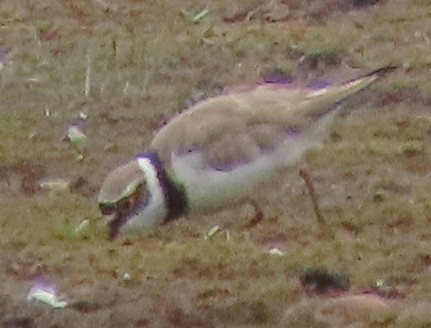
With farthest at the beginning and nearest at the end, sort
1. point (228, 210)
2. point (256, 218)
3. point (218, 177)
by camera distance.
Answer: point (228, 210) < point (256, 218) < point (218, 177)

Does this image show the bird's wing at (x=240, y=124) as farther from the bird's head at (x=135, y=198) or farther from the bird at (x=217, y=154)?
the bird's head at (x=135, y=198)

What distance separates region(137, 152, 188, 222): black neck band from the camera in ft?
18.1

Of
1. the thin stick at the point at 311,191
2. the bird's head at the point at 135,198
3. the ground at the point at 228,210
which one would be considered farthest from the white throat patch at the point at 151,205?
the thin stick at the point at 311,191

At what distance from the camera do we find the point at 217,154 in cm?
564

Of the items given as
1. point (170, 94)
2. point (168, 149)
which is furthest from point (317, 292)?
point (170, 94)

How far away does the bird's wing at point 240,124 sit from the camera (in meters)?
5.64

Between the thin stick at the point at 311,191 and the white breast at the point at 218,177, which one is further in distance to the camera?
the thin stick at the point at 311,191

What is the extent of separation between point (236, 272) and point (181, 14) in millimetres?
3754

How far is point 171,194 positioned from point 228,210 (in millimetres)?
744

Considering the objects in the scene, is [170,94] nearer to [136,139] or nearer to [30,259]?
[136,139]

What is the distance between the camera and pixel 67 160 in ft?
23.1

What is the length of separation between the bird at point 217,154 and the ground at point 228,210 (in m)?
0.12

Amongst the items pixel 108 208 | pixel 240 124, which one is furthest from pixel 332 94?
pixel 108 208

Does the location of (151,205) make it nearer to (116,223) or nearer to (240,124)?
(116,223)
